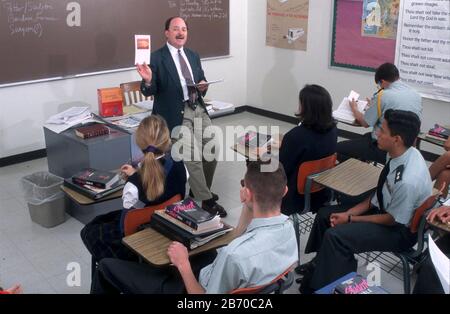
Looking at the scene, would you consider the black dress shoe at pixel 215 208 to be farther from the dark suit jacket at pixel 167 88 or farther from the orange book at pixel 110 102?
the orange book at pixel 110 102

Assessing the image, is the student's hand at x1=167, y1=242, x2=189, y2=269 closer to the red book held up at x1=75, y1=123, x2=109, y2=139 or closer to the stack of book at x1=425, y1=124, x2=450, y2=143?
the red book held up at x1=75, y1=123, x2=109, y2=139

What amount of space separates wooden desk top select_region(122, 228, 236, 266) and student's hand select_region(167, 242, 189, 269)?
0.03 meters

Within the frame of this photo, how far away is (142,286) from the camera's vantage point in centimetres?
223

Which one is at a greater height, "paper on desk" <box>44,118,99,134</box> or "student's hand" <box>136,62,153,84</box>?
"student's hand" <box>136,62,153,84</box>

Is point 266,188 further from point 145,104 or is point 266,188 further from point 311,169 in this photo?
point 145,104

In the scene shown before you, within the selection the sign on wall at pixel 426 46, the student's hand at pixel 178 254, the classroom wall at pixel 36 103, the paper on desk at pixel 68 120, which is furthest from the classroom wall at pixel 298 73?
the student's hand at pixel 178 254

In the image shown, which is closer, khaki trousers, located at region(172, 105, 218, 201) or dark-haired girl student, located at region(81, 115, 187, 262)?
dark-haired girl student, located at region(81, 115, 187, 262)

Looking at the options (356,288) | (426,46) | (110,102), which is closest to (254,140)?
(110,102)

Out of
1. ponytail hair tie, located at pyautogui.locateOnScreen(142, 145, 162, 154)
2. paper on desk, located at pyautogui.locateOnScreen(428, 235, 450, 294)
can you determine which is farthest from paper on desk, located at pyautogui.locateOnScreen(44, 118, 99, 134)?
paper on desk, located at pyautogui.locateOnScreen(428, 235, 450, 294)

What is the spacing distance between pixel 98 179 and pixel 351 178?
1.61 metres

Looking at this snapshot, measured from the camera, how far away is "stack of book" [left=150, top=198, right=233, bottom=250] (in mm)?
2244

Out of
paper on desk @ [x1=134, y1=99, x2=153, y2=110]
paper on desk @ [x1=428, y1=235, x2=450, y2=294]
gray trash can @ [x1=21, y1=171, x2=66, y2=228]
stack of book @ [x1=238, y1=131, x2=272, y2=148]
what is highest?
paper on desk @ [x1=134, y1=99, x2=153, y2=110]

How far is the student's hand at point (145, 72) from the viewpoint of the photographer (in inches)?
155
